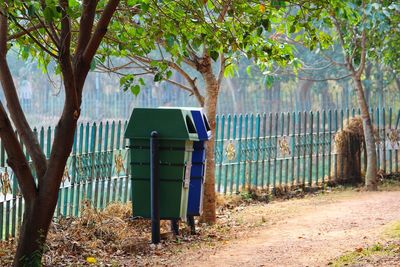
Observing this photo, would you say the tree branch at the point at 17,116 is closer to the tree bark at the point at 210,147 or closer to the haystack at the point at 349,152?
the tree bark at the point at 210,147

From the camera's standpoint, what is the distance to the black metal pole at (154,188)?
8.37 meters

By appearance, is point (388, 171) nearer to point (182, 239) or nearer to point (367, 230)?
point (367, 230)

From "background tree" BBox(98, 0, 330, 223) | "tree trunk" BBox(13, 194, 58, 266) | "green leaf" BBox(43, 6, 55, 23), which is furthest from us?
"background tree" BBox(98, 0, 330, 223)

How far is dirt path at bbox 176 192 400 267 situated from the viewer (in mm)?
7445

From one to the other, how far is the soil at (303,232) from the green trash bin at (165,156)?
72cm

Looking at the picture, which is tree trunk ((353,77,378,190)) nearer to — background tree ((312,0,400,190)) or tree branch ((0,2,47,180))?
background tree ((312,0,400,190))

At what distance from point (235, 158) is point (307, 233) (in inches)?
157

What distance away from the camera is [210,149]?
33.1 feet

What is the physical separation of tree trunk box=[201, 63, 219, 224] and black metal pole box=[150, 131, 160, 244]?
1.68 meters

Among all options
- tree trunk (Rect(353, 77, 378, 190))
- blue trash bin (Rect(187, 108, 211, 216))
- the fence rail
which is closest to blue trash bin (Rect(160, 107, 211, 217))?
blue trash bin (Rect(187, 108, 211, 216))

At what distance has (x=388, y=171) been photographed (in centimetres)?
1509

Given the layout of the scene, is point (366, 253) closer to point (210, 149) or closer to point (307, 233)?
point (307, 233)

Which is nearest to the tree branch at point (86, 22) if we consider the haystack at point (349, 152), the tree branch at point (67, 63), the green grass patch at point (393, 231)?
the tree branch at point (67, 63)

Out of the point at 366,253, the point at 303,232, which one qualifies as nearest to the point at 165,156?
the point at 303,232
